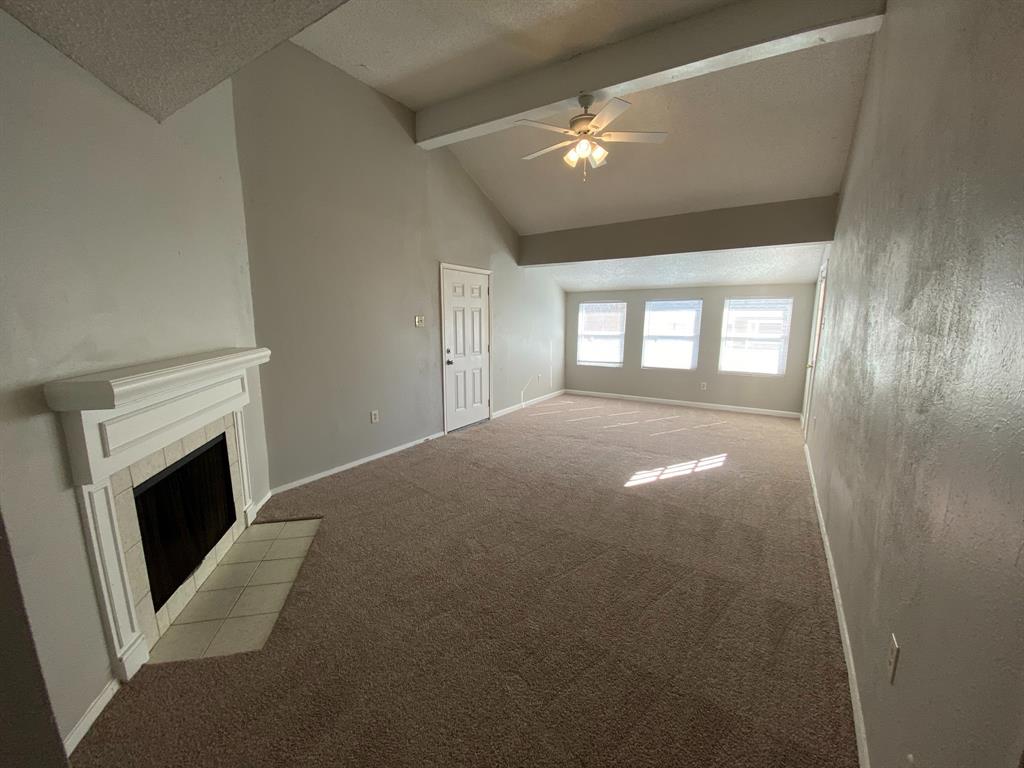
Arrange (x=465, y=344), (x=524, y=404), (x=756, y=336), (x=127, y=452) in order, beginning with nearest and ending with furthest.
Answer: (x=127, y=452) < (x=465, y=344) < (x=756, y=336) < (x=524, y=404)

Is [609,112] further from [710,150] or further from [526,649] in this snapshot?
[526,649]

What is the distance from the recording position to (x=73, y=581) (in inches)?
55.1

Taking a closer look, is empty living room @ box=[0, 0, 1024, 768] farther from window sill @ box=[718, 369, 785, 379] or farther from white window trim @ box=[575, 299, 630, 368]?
white window trim @ box=[575, 299, 630, 368]

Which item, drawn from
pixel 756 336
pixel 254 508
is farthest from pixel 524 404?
pixel 254 508

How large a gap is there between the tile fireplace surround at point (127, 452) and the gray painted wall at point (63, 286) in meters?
0.04

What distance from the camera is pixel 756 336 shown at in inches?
235

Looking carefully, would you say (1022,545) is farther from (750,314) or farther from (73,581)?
(750,314)

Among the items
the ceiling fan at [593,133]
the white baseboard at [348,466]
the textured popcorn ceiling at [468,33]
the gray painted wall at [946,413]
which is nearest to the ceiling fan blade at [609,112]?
the ceiling fan at [593,133]

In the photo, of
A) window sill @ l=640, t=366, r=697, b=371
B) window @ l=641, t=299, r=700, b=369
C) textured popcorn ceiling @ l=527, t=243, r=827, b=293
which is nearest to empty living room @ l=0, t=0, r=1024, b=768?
textured popcorn ceiling @ l=527, t=243, r=827, b=293

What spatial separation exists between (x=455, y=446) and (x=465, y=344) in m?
1.33

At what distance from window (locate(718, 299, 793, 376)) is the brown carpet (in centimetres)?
330

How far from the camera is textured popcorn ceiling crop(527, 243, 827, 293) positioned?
4746 mm

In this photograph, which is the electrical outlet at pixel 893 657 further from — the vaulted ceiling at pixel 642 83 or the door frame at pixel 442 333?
the door frame at pixel 442 333

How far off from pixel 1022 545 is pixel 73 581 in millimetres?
2497
